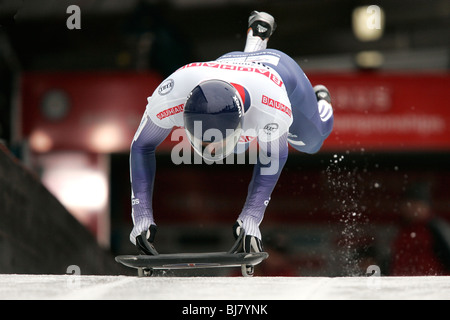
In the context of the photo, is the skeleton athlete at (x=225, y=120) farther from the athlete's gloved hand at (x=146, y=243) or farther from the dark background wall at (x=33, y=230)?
the dark background wall at (x=33, y=230)

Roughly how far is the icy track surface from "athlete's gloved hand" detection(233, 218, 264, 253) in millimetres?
293

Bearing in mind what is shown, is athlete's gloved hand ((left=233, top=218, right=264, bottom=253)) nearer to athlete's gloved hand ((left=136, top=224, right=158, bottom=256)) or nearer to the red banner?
athlete's gloved hand ((left=136, top=224, right=158, bottom=256))

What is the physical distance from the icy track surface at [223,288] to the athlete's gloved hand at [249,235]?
0.29 meters

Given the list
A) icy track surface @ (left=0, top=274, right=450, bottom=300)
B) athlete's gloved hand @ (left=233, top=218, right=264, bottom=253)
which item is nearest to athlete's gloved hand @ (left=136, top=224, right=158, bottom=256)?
icy track surface @ (left=0, top=274, right=450, bottom=300)

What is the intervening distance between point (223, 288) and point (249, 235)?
0.81 metres

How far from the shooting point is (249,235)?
3766mm

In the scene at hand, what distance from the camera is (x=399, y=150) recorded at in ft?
29.6

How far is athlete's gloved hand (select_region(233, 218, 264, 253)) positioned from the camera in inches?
148

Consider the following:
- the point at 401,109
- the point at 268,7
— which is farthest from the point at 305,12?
the point at 401,109

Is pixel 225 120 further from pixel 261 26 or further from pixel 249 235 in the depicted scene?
pixel 261 26

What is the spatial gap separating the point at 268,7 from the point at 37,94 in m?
2.82

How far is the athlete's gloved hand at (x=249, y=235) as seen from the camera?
3750 millimetres

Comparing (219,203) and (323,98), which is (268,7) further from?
(323,98)

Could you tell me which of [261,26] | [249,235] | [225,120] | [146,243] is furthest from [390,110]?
[225,120]
